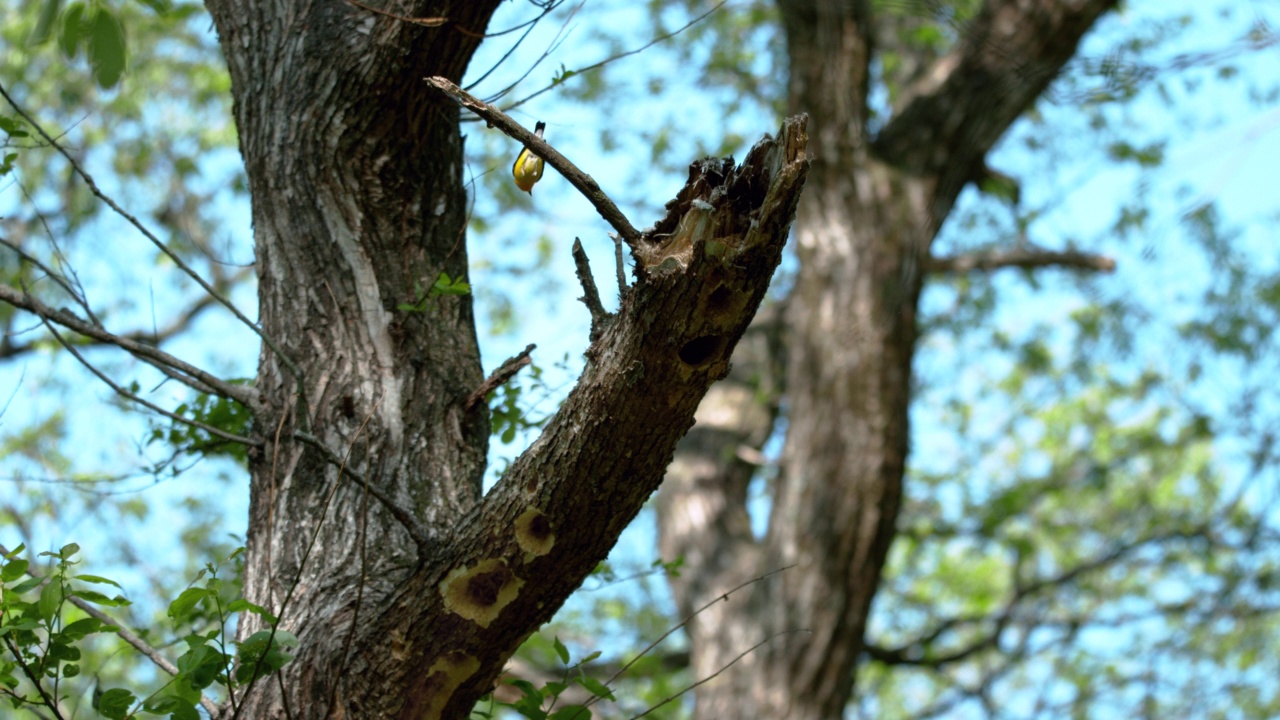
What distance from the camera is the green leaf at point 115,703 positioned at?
191cm

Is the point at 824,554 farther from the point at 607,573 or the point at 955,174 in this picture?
the point at 607,573

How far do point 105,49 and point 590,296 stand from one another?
1.16 metres

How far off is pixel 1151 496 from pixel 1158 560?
1.62 m

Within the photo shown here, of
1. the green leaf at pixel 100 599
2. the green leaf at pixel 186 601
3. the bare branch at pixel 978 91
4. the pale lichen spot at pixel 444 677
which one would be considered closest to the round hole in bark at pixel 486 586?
the pale lichen spot at pixel 444 677

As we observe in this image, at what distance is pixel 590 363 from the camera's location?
1963 millimetres

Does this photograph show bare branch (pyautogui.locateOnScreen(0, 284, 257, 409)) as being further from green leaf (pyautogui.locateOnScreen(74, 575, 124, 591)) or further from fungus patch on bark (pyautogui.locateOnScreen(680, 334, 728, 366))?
fungus patch on bark (pyautogui.locateOnScreen(680, 334, 728, 366))

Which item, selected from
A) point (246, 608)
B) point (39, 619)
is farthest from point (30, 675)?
point (246, 608)

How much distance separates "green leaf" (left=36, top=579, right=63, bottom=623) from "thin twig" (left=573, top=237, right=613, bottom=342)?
0.99 metres

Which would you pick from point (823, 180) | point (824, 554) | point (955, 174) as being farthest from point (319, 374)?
point (955, 174)

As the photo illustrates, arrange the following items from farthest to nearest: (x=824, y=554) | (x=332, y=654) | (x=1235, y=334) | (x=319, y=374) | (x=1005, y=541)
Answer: (x=1235, y=334) → (x=1005, y=541) → (x=824, y=554) → (x=319, y=374) → (x=332, y=654)

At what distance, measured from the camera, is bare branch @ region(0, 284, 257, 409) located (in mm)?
2477

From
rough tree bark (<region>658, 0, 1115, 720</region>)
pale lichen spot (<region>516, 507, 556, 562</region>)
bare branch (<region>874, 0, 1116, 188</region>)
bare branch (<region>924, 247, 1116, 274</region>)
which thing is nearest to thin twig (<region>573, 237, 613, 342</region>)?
pale lichen spot (<region>516, 507, 556, 562</region>)

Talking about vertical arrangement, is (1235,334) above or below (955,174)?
above

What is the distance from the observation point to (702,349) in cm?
184
